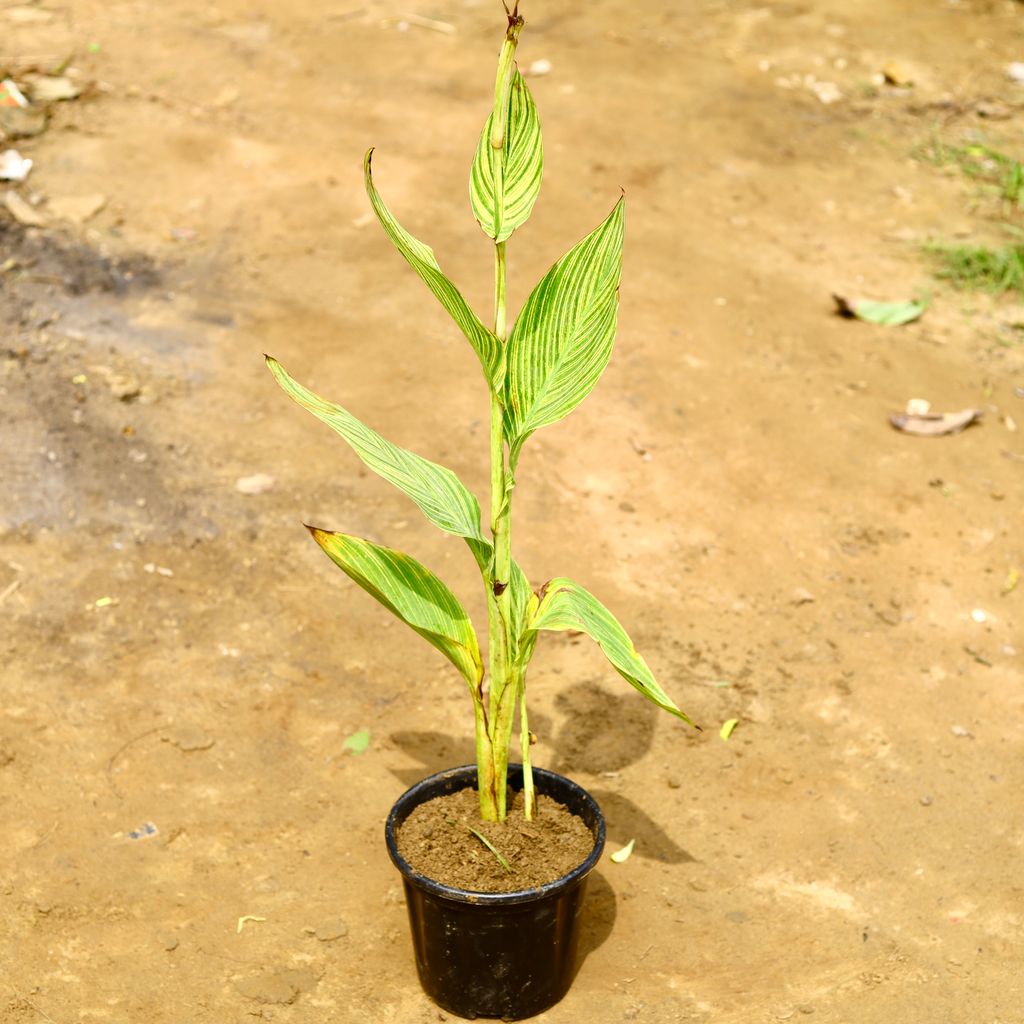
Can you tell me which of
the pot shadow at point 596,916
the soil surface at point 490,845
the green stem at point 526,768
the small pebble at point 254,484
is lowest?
the pot shadow at point 596,916

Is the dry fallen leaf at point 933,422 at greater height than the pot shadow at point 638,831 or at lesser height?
greater

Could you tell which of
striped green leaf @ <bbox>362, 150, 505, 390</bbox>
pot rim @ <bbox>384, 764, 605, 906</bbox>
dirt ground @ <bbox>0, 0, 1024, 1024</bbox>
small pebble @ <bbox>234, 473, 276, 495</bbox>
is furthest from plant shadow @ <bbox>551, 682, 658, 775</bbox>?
striped green leaf @ <bbox>362, 150, 505, 390</bbox>

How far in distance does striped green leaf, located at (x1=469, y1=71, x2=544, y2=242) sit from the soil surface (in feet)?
3.76

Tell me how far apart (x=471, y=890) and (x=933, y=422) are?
2905 millimetres

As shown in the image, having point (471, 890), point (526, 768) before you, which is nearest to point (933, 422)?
point (526, 768)

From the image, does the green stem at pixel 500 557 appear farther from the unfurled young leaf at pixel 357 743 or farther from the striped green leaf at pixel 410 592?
the unfurled young leaf at pixel 357 743

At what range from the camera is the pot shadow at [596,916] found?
9.40 feet

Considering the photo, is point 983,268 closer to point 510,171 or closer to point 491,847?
point 510,171

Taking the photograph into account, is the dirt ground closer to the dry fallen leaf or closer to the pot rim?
the dry fallen leaf

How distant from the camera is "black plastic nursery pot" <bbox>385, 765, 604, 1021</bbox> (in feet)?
7.97

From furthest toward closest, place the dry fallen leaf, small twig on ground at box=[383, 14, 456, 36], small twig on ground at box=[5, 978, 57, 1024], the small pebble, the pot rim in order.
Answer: small twig on ground at box=[383, 14, 456, 36] → the dry fallen leaf → the small pebble → small twig on ground at box=[5, 978, 57, 1024] → the pot rim

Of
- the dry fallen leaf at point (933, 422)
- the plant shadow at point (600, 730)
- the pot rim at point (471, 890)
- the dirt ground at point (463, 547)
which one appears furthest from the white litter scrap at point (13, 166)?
the pot rim at point (471, 890)

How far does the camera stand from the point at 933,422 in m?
4.66

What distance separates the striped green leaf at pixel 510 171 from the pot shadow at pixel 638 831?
156 centimetres
